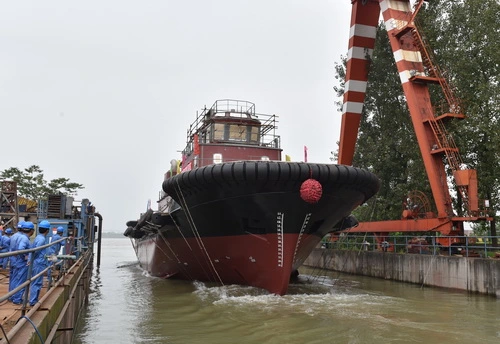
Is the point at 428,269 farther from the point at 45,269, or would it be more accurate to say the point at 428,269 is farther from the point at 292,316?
the point at 45,269

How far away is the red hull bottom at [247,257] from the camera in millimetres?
11195

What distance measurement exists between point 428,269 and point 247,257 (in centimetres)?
688

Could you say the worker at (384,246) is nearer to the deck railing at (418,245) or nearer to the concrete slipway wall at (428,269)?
the deck railing at (418,245)

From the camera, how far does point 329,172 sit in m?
11.0

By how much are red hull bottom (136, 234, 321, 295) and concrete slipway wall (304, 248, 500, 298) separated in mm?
4525

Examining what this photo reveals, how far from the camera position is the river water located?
25.9ft

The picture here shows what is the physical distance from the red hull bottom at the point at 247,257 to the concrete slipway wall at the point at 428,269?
14.8 ft

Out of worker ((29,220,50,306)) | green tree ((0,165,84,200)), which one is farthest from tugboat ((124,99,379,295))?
green tree ((0,165,84,200))

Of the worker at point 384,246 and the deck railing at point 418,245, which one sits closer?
the deck railing at point 418,245

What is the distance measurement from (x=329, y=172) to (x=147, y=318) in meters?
5.43

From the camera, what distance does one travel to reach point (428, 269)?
14875 mm

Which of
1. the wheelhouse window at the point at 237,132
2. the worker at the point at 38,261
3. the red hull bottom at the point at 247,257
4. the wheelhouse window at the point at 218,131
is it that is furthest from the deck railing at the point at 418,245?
the worker at the point at 38,261

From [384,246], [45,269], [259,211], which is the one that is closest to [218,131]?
[259,211]

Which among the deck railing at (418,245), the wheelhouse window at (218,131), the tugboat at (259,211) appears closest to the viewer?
the tugboat at (259,211)
